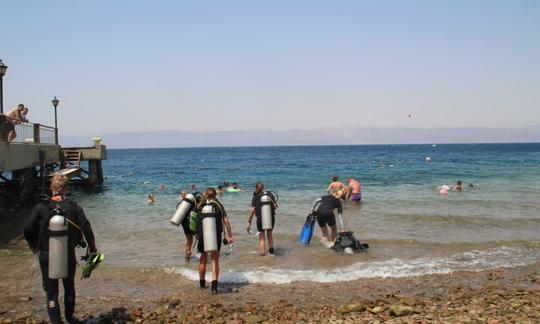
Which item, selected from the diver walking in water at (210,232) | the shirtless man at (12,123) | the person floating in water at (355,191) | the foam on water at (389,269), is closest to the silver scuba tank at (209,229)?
the diver walking in water at (210,232)

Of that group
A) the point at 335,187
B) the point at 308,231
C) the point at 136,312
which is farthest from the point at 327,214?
the point at 136,312

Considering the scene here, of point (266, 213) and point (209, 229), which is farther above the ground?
point (209, 229)

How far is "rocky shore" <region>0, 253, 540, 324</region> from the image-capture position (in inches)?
252

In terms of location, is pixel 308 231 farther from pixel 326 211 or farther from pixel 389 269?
pixel 389 269

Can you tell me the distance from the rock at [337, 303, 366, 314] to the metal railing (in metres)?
12.5

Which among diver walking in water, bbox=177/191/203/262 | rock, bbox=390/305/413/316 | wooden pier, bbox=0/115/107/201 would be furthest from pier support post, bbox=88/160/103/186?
rock, bbox=390/305/413/316

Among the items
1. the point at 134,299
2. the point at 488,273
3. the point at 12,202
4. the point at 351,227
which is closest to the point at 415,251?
the point at 488,273

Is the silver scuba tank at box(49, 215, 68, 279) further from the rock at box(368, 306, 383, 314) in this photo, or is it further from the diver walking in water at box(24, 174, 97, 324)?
the rock at box(368, 306, 383, 314)

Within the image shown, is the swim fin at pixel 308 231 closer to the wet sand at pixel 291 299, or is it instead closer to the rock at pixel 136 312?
the wet sand at pixel 291 299

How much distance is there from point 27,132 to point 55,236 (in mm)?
14692

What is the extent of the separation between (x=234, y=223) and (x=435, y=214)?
7.69 meters

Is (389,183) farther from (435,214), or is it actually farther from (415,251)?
(415,251)

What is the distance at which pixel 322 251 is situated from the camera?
1101cm

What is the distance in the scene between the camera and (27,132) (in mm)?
17969
